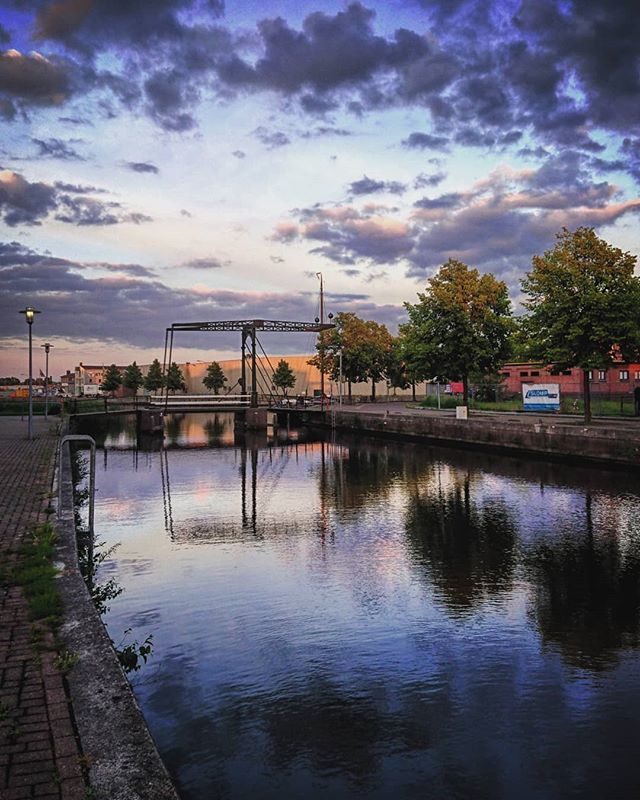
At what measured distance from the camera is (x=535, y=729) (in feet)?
22.1

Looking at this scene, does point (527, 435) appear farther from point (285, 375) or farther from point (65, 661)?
point (285, 375)

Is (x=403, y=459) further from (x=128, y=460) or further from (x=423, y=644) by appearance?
(x=423, y=644)

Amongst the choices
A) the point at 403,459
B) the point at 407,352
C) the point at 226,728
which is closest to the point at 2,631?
the point at 226,728

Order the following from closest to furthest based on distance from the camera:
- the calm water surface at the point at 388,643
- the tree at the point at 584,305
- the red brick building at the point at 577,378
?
the calm water surface at the point at 388,643, the tree at the point at 584,305, the red brick building at the point at 577,378

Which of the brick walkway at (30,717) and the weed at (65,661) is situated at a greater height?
the weed at (65,661)

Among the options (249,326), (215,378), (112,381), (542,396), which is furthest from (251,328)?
(112,381)

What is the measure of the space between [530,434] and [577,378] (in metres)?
44.0

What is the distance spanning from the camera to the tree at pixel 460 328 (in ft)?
147

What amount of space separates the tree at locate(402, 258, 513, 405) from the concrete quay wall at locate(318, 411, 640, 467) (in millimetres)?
4150

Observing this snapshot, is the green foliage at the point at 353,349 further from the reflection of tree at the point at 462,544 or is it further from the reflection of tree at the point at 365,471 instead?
the reflection of tree at the point at 462,544

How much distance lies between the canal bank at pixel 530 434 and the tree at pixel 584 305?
11.0ft

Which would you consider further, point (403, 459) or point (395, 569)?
point (403, 459)

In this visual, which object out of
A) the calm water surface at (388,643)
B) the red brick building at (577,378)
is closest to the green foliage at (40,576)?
the calm water surface at (388,643)

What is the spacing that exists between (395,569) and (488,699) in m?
5.12
